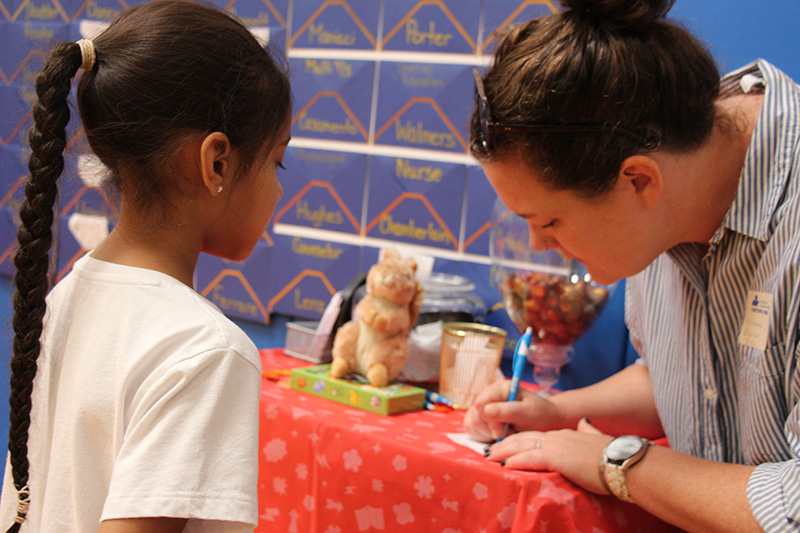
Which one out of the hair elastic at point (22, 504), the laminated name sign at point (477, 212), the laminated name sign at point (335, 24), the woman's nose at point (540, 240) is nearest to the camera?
the hair elastic at point (22, 504)

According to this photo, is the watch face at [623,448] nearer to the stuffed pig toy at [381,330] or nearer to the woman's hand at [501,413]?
the woman's hand at [501,413]

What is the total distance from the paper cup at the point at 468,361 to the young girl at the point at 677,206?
28 centimetres

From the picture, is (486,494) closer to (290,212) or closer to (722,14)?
(722,14)

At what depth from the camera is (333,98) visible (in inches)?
81.4

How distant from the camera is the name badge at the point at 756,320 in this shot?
958 mm

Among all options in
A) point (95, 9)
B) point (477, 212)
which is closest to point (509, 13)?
point (477, 212)

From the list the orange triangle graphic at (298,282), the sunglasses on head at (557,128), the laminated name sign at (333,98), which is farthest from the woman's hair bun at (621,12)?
the orange triangle graphic at (298,282)

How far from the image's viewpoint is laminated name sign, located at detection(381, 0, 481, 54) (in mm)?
1810

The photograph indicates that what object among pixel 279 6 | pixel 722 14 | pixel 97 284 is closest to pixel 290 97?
pixel 97 284

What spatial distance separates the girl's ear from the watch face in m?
0.66

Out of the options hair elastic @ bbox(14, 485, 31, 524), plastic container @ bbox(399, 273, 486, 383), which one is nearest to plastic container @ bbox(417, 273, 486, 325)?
plastic container @ bbox(399, 273, 486, 383)

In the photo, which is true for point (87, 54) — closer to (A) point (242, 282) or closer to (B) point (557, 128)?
(B) point (557, 128)

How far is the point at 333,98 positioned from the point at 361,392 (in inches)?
41.9

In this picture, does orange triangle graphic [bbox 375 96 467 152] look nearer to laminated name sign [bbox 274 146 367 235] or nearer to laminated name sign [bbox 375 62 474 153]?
laminated name sign [bbox 375 62 474 153]
